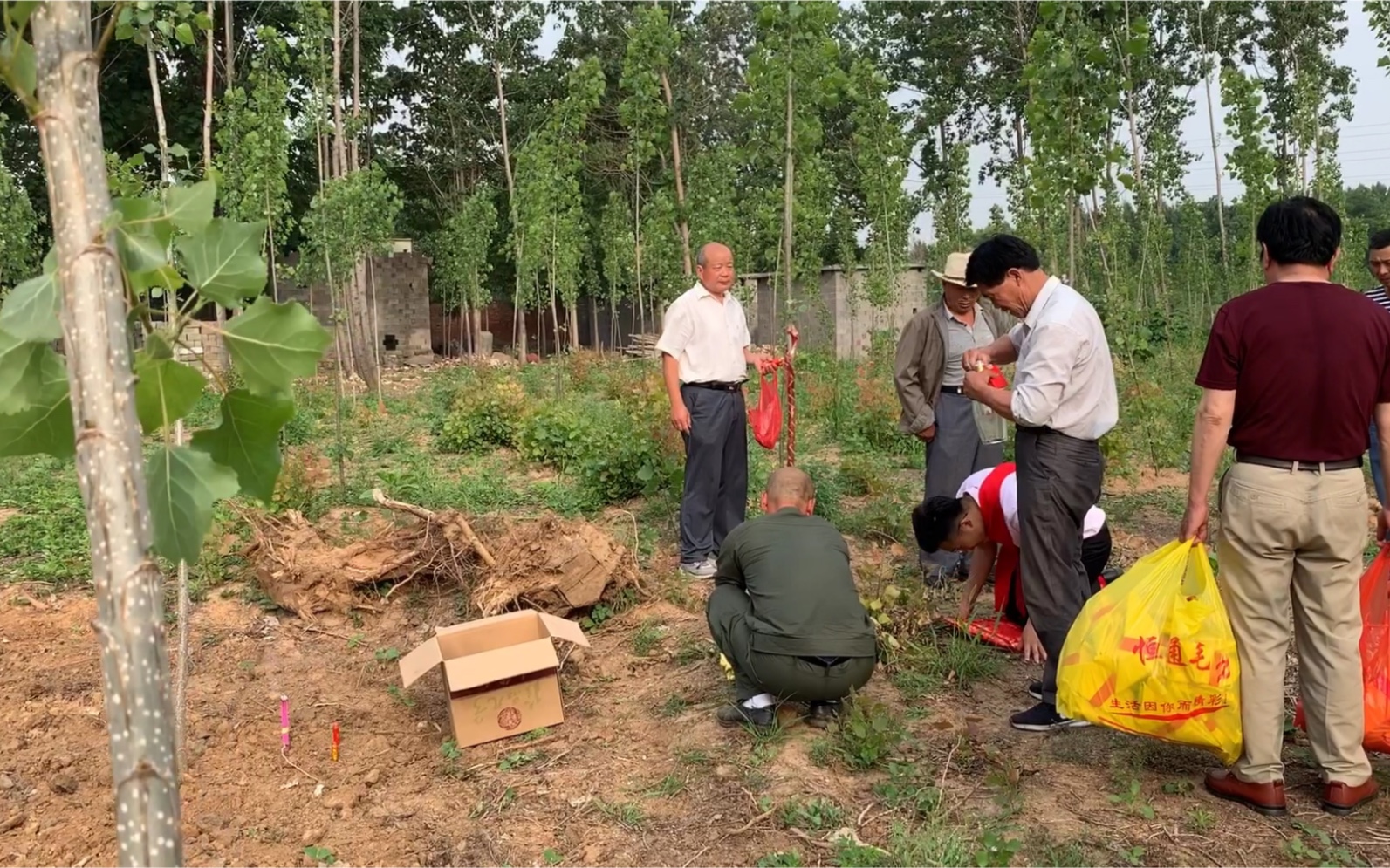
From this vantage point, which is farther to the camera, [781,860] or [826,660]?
[826,660]

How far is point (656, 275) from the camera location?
24.2 m

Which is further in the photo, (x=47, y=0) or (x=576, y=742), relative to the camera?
(x=576, y=742)

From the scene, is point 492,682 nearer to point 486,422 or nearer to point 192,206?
point 192,206

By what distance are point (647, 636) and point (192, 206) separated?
147 inches

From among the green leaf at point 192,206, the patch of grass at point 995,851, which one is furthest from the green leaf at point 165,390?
the patch of grass at point 995,851

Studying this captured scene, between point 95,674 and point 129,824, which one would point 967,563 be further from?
point 129,824

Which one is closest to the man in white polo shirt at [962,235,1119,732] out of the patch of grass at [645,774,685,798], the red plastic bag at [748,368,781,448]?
the patch of grass at [645,774,685,798]

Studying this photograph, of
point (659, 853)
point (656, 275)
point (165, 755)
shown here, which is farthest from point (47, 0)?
point (656, 275)

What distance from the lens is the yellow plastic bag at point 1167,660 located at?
10.3ft

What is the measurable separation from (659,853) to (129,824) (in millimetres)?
2159

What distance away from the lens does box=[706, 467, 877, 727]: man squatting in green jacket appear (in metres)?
3.65

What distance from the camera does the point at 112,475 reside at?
1.20m

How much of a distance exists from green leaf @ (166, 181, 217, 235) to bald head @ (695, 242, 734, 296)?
4.30 m

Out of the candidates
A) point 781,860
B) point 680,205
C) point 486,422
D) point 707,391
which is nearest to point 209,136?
point 486,422
